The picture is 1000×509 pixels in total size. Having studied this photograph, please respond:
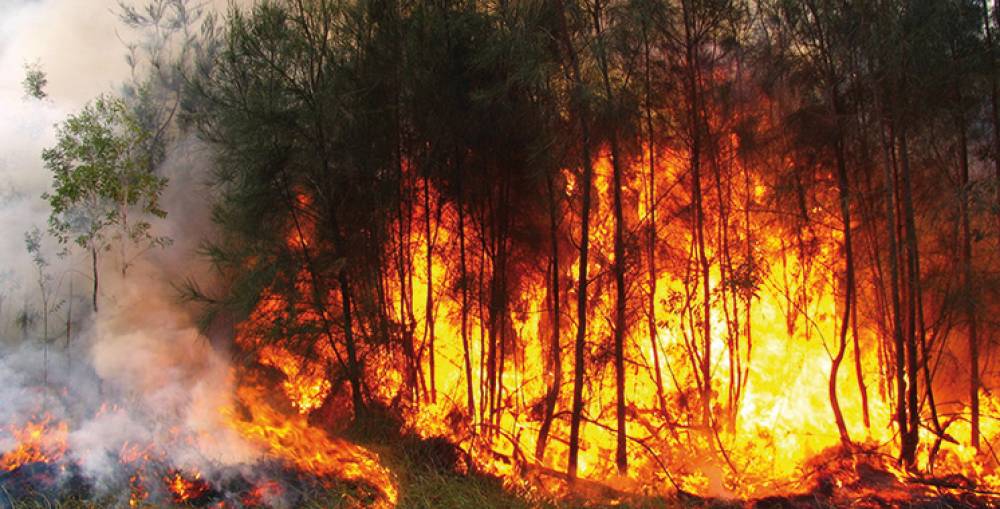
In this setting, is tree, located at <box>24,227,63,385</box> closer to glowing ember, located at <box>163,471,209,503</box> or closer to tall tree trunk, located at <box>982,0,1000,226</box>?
glowing ember, located at <box>163,471,209,503</box>

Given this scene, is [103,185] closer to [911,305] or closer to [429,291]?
[429,291]

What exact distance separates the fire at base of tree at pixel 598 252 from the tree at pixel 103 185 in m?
0.15

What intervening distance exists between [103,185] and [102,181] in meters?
0.05

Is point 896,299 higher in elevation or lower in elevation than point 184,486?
higher

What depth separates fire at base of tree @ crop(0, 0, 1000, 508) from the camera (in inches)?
274

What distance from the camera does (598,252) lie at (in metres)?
7.89

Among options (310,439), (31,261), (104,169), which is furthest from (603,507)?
(31,261)

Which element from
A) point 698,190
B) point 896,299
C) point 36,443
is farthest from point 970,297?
point 36,443

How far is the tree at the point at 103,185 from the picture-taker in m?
8.79

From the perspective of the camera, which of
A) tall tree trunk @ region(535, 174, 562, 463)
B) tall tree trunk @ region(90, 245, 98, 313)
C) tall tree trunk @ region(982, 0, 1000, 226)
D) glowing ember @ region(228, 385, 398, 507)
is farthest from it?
tall tree trunk @ region(90, 245, 98, 313)

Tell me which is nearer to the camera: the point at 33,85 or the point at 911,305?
the point at 911,305

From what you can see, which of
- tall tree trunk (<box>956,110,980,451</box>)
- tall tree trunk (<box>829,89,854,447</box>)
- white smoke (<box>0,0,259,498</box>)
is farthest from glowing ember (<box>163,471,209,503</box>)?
tall tree trunk (<box>956,110,980,451</box>)

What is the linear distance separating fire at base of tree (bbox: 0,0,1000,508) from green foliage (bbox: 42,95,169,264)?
147 mm

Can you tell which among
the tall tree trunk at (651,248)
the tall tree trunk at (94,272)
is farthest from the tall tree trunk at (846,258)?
the tall tree trunk at (94,272)
